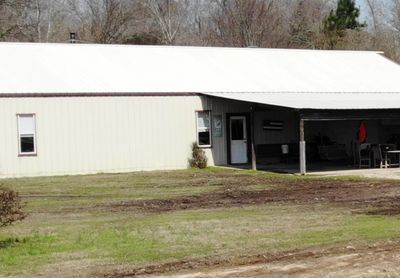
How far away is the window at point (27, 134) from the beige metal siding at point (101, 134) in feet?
0.51

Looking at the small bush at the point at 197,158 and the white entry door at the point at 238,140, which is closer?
the small bush at the point at 197,158

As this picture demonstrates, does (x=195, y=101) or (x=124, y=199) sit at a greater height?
(x=195, y=101)

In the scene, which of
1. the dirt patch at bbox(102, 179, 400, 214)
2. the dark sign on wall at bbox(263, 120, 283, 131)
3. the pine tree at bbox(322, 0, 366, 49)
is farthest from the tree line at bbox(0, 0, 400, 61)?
the dirt patch at bbox(102, 179, 400, 214)

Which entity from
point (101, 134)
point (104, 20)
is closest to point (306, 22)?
point (104, 20)

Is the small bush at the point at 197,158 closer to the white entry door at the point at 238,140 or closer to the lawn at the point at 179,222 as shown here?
the white entry door at the point at 238,140

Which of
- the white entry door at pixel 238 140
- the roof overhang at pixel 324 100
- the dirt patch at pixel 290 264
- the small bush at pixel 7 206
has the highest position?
the roof overhang at pixel 324 100

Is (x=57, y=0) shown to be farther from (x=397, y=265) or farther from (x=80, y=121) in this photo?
(x=397, y=265)

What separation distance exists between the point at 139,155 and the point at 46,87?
426 centimetres

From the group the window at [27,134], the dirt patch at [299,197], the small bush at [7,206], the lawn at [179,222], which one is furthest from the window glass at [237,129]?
the small bush at [7,206]

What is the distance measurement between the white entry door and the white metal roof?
4.03 feet

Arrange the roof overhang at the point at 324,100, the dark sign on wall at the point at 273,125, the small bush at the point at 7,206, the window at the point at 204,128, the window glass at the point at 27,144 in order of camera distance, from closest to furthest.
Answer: the small bush at the point at 7,206 < the roof overhang at the point at 324,100 < the window glass at the point at 27,144 < the window at the point at 204,128 < the dark sign on wall at the point at 273,125

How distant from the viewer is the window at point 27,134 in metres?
25.0

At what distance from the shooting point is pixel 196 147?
2802 centimetres

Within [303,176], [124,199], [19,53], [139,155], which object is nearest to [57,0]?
[19,53]
